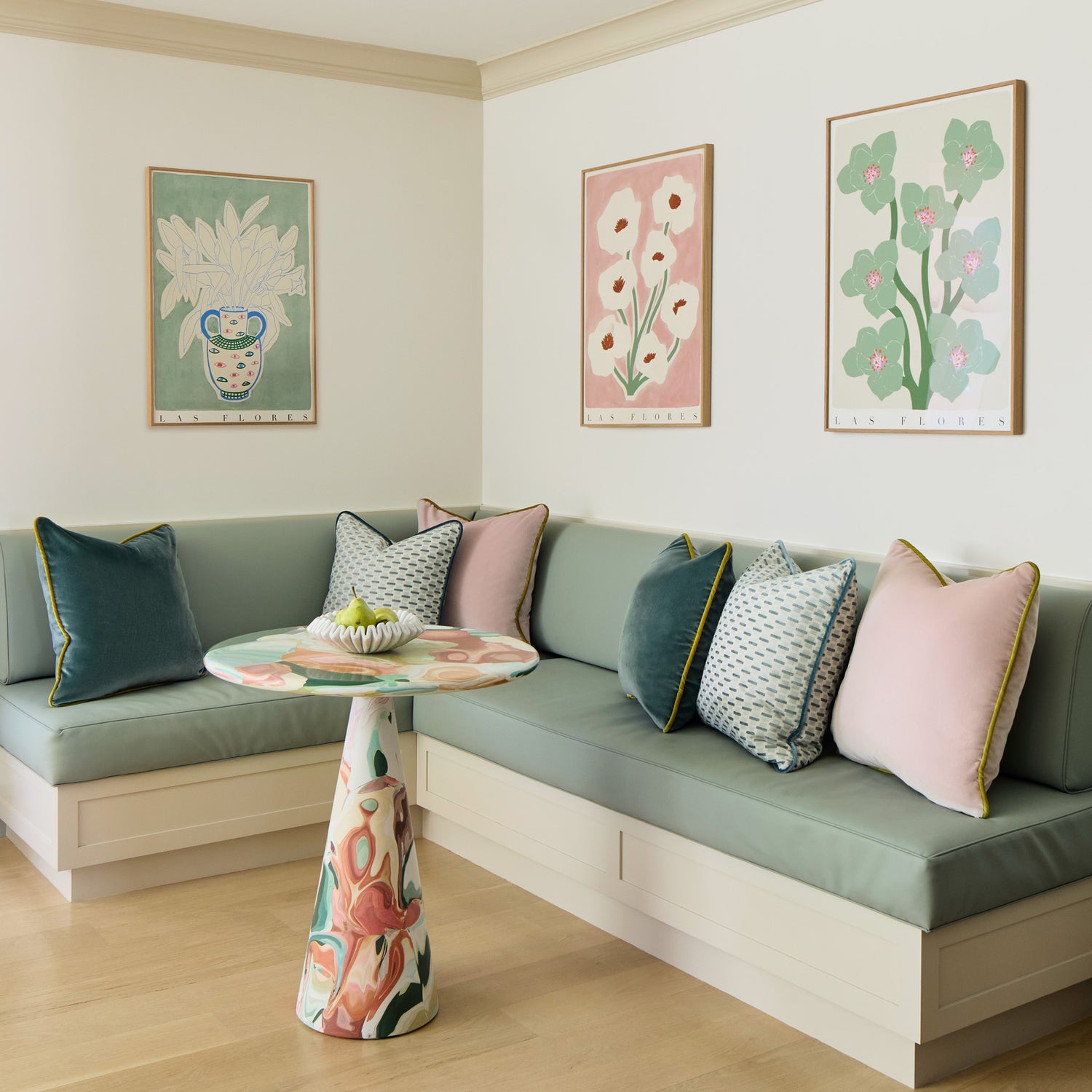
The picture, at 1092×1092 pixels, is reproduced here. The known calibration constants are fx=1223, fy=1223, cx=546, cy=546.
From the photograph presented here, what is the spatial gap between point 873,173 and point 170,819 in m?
2.44

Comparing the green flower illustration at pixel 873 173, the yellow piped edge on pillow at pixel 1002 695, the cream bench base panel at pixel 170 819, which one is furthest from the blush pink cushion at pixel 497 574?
the yellow piped edge on pillow at pixel 1002 695

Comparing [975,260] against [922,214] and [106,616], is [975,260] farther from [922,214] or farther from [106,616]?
[106,616]

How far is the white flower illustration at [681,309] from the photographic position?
3.61 metres

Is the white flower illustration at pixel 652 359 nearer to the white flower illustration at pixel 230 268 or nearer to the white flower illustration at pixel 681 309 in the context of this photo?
the white flower illustration at pixel 681 309

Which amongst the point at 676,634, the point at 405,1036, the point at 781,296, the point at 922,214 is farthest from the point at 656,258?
the point at 405,1036

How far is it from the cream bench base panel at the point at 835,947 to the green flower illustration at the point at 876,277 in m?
1.41

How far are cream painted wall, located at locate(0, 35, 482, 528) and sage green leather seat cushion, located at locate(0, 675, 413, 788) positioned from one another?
75 centimetres

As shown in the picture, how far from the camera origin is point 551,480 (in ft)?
13.9

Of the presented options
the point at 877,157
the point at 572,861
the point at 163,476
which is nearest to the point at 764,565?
the point at 572,861

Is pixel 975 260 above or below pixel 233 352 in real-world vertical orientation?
above

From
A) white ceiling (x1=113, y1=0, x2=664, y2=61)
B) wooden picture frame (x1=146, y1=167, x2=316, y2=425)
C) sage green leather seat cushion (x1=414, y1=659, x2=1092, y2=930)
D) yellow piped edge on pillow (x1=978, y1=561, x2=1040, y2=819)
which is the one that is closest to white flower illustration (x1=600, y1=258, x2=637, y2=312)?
white ceiling (x1=113, y1=0, x2=664, y2=61)

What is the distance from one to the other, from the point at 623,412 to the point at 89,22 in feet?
6.48

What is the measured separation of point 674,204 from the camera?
3646 mm

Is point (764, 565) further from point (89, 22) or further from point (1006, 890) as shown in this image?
point (89, 22)
